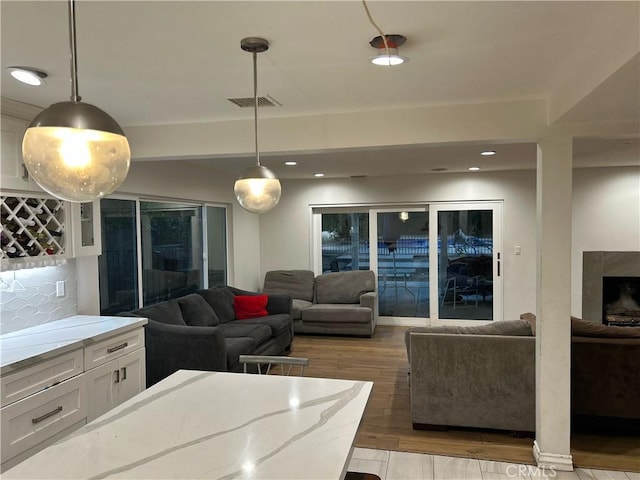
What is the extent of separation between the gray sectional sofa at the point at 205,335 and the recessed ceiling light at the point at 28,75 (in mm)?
2135

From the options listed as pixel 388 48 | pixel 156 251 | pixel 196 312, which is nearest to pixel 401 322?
pixel 196 312

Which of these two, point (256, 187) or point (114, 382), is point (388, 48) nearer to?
point (256, 187)

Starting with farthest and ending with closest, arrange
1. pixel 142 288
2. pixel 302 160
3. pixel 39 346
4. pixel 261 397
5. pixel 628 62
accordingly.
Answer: pixel 302 160 → pixel 142 288 → pixel 39 346 → pixel 261 397 → pixel 628 62

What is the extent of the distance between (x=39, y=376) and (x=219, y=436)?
4.81 ft

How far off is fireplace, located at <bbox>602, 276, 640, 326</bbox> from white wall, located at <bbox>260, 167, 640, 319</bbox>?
0.35 m

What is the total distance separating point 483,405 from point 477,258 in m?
3.82

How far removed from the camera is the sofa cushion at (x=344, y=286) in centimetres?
681

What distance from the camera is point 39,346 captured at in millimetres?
2570

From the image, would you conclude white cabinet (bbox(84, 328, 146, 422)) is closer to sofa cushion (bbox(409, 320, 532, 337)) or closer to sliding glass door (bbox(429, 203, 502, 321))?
sofa cushion (bbox(409, 320, 532, 337))

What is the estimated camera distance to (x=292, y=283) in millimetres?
7004

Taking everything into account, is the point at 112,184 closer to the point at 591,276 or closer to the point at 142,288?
the point at 142,288

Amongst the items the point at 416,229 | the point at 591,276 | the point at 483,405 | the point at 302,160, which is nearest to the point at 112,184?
the point at 483,405

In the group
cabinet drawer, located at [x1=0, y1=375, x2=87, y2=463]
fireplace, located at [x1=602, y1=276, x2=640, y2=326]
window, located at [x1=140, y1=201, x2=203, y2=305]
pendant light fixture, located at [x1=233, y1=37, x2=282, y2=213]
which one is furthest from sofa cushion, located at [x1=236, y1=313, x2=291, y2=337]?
fireplace, located at [x1=602, y1=276, x2=640, y2=326]

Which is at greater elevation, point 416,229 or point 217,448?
point 416,229
